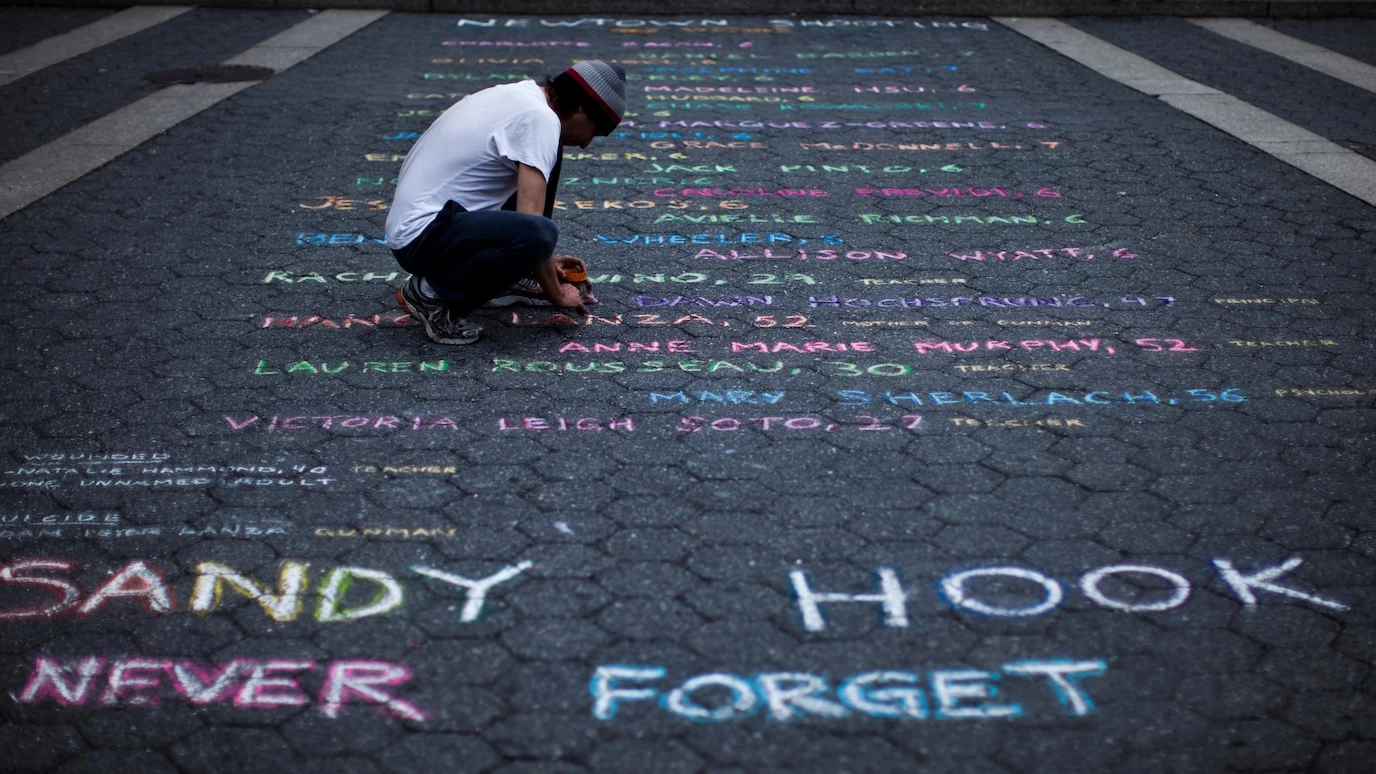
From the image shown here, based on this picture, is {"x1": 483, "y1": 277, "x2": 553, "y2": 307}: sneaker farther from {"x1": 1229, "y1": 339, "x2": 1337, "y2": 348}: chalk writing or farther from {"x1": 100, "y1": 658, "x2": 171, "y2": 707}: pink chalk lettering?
{"x1": 1229, "y1": 339, "x2": 1337, "y2": 348}: chalk writing

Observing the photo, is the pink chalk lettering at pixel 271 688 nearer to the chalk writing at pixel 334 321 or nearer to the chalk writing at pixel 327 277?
the chalk writing at pixel 334 321

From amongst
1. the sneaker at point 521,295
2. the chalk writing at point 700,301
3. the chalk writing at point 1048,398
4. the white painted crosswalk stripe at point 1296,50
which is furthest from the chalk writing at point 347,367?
the white painted crosswalk stripe at point 1296,50

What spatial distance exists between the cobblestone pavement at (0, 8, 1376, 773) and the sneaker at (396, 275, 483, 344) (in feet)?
0.38

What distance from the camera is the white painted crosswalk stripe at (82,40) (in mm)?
8750

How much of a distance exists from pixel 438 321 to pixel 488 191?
0.54 meters

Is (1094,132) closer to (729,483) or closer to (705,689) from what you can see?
(729,483)

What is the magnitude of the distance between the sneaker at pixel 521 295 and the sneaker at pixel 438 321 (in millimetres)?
317

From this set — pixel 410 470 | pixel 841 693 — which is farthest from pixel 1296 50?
pixel 841 693

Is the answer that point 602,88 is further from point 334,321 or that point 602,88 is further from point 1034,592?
point 1034,592

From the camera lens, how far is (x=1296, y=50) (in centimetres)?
1005

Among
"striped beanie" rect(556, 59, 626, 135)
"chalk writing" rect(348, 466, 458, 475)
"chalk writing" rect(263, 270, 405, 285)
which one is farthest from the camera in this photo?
"chalk writing" rect(263, 270, 405, 285)

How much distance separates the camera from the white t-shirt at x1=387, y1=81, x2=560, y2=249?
438cm

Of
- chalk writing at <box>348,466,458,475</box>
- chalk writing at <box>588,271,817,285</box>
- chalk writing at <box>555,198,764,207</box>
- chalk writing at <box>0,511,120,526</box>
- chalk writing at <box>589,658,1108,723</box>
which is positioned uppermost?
chalk writing at <box>555,198,764,207</box>

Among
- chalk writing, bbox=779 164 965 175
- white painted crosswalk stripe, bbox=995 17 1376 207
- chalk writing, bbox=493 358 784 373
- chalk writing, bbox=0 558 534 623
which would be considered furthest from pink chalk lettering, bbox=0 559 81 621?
white painted crosswalk stripe, bbox=995 17 1376 207
